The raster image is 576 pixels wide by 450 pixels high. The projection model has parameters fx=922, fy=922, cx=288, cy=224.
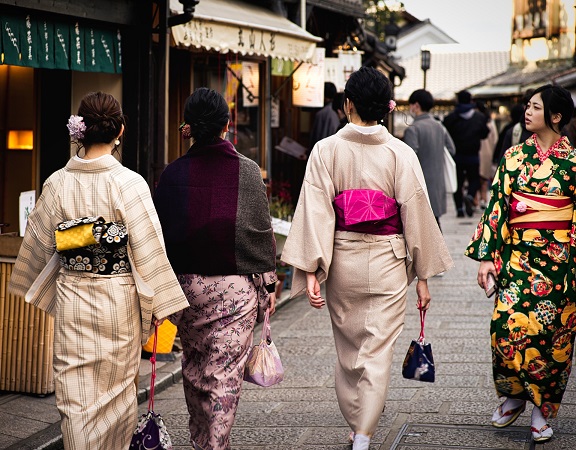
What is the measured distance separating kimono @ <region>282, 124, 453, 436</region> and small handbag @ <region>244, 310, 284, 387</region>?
0.43m

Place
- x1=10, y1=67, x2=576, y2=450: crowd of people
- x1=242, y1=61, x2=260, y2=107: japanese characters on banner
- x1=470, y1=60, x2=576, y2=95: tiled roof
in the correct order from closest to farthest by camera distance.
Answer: x1=10, y1=67, x2=576, y2=450: crowd of people → x1=242, y1=61, x2=260, y2=107: japanese characters on banner → x1=470, y1=60, x2=576, y2=95: tiled roof

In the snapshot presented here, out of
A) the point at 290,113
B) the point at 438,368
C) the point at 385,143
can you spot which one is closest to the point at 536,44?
the point at 290,113

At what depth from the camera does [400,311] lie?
5.61 metres

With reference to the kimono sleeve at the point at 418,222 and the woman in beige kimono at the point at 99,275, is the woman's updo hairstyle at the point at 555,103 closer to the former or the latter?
the kimono sleeve at the point at 418,222

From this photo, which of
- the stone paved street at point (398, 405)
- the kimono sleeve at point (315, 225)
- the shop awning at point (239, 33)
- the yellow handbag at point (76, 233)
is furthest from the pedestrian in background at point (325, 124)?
the yellow handbag at point (76, 233)

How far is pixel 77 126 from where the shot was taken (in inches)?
190

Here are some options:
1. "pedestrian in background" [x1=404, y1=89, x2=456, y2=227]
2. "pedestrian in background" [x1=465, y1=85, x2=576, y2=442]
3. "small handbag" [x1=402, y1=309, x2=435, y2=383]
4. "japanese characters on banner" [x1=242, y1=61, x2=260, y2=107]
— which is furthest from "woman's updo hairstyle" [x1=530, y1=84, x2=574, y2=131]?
"japanese characters on banner" [x1=242, y1=61, x2=260, y2=107]

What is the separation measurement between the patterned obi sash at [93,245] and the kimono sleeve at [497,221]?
239 cm

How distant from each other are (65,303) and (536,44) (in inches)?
1156

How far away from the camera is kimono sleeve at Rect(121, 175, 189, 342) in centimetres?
486

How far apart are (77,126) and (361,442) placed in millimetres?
2428

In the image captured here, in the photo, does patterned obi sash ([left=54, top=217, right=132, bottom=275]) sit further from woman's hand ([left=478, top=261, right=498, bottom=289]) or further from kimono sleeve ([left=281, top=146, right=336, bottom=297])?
woman's hand ([left=478, top=261, right=498, bottom=289])

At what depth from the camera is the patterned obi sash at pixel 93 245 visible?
15.6ft

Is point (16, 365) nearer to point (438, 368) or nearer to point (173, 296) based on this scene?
point (173, 296)
